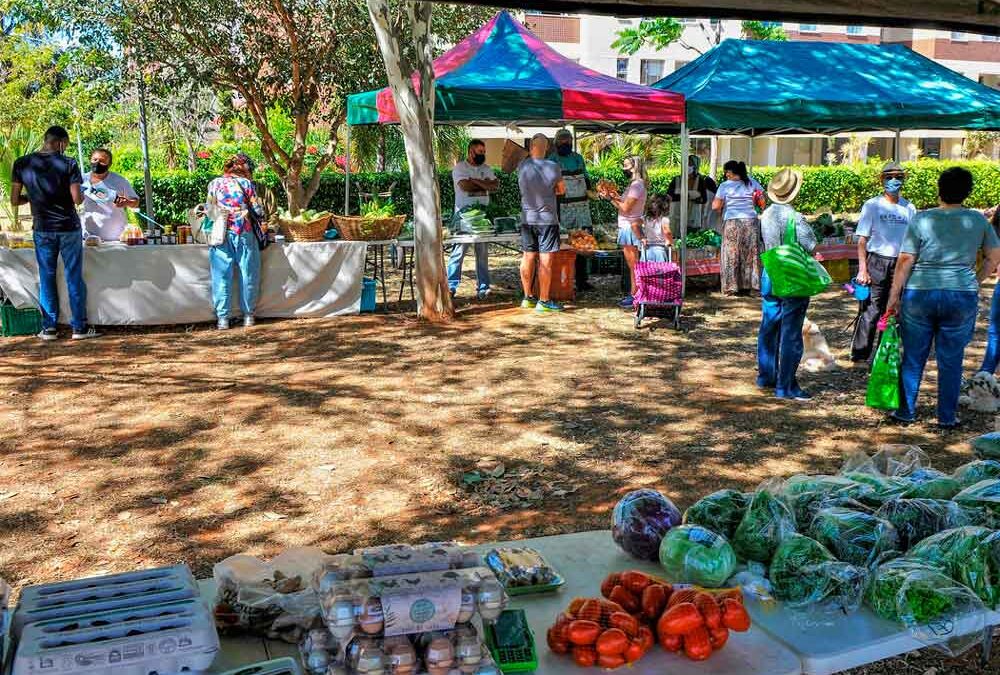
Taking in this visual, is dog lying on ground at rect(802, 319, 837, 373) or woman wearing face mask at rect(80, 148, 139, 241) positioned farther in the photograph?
woman wearing face mask at rect(80, 148, 139, 241)

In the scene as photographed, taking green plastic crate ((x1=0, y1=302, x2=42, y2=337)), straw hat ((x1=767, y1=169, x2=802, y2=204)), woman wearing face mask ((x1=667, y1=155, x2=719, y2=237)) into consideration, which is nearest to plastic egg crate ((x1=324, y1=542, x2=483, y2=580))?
straw hat ((x1=767, y1=169, x2=802, y2=204))

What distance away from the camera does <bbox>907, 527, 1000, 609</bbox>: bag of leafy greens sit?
8.66 feet

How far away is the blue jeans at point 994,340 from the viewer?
732 cm

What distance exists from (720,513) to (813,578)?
433 mm

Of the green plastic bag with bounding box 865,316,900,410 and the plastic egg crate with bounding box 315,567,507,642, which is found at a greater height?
the plastic egg crate with bounding box 315,567,507,642

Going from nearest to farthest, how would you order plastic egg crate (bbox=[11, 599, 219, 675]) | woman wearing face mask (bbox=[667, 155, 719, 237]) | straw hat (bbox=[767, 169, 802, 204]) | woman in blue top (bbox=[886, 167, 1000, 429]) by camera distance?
plastic egg crate (bbox=[11, 599, 219, 675]) < woman in blue top (bbox=[886, 167, 1000, 429]) < straw hat (bbox=[767, 169, 802, 204]) < woman wearing face mask (bbox=[667, 155, 719, 237])

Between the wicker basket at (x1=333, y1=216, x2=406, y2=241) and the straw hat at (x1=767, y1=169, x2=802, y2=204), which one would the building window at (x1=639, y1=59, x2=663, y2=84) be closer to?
the wicker basket at (x1=333, y1=216, x2=406, y2=241)

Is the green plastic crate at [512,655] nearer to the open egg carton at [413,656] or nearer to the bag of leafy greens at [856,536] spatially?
the open egg carton at [413,656]

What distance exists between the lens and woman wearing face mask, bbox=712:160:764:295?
11891 mm

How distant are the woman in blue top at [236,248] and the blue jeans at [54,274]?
48.8 inches

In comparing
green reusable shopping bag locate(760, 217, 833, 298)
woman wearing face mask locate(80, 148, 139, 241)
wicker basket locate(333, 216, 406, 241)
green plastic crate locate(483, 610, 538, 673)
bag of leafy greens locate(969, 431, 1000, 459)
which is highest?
woman wearing face mask locate(80, 148, 139, 241)

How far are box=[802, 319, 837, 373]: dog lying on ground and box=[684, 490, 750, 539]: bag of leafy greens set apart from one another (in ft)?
18.6

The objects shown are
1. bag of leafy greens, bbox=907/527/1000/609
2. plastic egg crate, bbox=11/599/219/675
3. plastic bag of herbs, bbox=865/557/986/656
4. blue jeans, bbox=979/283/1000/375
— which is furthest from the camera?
blue jeans, bbox=979/283/1000/375

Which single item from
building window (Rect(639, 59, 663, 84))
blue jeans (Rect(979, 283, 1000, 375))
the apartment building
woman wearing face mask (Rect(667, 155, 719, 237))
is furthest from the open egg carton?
building window (Rect(639, 59, 663, 84))
